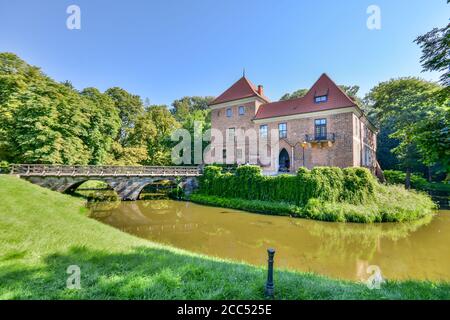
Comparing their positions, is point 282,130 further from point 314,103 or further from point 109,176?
point 109,176

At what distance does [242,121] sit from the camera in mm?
26859

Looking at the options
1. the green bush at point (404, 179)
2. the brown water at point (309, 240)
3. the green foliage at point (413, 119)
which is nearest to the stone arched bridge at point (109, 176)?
the brown water at point (309, 240)

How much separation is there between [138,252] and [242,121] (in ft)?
74.5

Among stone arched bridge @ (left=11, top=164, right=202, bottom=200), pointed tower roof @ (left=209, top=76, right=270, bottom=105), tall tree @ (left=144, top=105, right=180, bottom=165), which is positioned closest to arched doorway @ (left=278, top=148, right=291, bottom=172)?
pointed tower roof @ (left=209, top=76, right=270, bottom=105)

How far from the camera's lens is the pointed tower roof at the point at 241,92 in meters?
26.6

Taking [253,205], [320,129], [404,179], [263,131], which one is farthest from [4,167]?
[404,179]

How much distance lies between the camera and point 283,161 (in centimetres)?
2409

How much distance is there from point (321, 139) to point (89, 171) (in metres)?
21.5

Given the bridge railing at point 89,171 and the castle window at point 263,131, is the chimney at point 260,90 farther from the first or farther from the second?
the bridge railing at point 89,171

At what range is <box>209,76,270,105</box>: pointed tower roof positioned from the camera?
2657 centimetres

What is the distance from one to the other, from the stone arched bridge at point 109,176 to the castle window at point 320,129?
12367 millimetres

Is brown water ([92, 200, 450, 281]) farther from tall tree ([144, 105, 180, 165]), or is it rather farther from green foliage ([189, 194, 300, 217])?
tall tree ([144, 105, 180, 165])

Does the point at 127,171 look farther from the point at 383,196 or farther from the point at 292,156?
the point at 383,196
